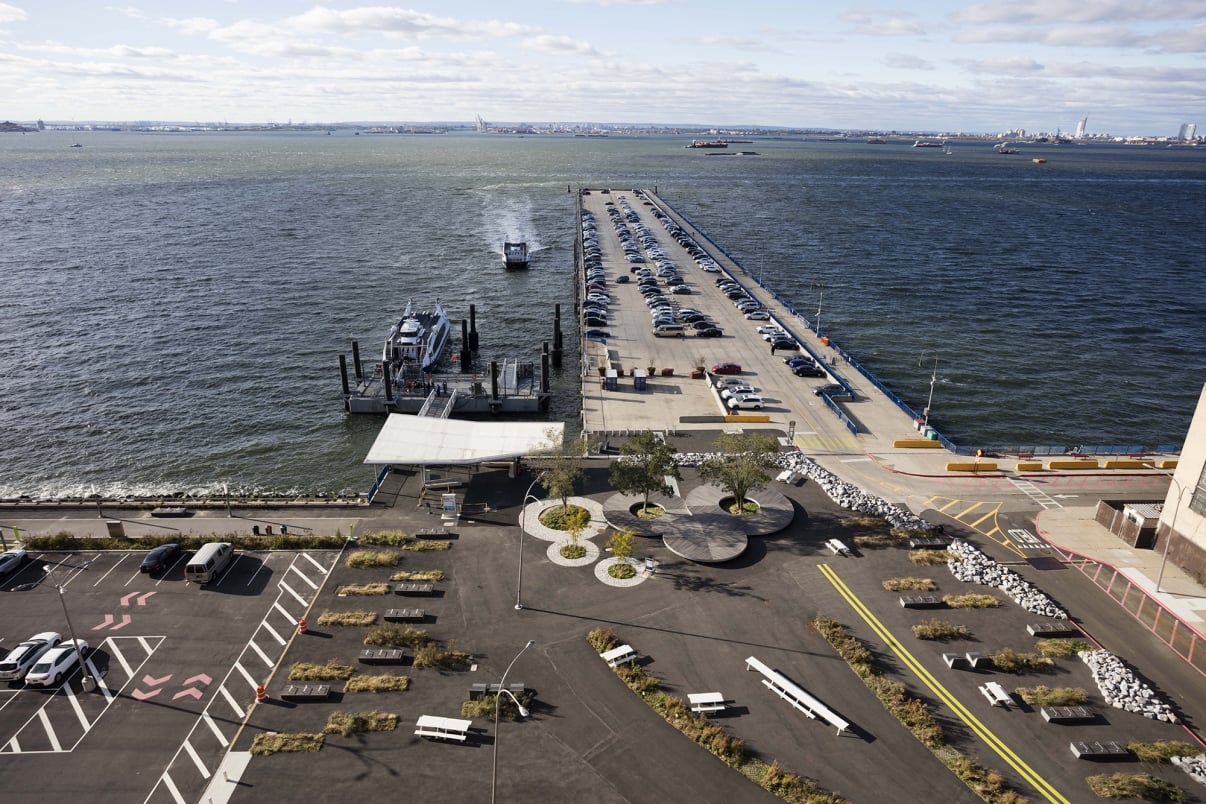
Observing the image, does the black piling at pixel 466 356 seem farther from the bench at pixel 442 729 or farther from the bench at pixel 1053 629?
the bench at pixel 1053 629

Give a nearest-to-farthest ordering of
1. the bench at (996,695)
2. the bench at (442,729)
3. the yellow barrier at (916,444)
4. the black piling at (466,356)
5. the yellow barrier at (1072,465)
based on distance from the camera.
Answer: the bench at (442,729) → the bench at (996,695) → the yellow barrier at (1072,465) → the yellow barrier at (916,444) → the black piling at (466,356)

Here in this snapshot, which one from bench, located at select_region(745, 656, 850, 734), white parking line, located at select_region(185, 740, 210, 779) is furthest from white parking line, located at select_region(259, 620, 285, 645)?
bench, located at select_region(745, 656, 850, 734)

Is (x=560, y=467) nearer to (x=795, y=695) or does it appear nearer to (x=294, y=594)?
(x=294, y=594)

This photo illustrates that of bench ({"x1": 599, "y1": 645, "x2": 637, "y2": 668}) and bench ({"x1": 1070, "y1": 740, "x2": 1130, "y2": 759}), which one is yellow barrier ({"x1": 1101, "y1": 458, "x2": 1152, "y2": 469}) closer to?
bench ({"x1": 1070, "y1": 740, "x2": 1130, "y2": 759})

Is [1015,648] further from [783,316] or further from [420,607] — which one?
[783,316]

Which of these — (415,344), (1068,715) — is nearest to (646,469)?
(1068,715)

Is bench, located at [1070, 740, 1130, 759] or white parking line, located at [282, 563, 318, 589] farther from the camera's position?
white parking line, located at [282, 563, 318, 589]

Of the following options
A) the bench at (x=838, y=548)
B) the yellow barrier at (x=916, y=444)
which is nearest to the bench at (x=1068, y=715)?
the bench at (x=838, y=548)
